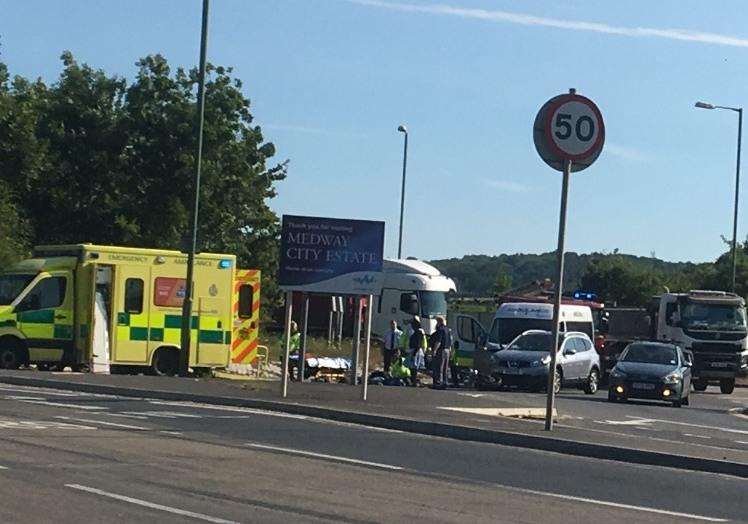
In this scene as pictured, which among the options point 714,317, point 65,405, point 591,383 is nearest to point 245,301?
point 591,383

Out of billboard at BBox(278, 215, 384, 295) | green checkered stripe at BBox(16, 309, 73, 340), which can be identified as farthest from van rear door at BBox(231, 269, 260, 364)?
billboard at BBox(278, 215, 384, 295)

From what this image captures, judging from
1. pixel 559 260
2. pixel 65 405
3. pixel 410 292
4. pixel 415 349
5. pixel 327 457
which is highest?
pixel 559 260

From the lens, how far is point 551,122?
19.0 metres

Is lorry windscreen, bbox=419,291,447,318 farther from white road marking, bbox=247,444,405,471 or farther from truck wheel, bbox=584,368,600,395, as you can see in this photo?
white road marking, bbox=247,444,405,471

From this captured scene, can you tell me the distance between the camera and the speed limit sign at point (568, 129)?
62.3 feet

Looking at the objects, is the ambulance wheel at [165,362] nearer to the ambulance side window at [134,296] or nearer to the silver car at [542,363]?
the ambulance side window at [134,296]

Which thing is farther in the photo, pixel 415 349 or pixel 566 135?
pixel 415 349

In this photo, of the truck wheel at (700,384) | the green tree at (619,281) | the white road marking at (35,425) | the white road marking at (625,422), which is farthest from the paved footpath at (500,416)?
the green tree at (619,281)

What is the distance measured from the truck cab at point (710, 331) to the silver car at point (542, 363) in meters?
5.26

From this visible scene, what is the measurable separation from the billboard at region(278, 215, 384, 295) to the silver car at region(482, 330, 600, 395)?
12.4 metres

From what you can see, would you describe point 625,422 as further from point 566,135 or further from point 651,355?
point 651,355

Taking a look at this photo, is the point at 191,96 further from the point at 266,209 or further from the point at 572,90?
the point at 572,90

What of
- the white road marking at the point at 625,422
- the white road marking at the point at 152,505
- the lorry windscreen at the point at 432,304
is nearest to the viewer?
the white road marking at the point at 152,505

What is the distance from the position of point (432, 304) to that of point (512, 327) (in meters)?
11.3
